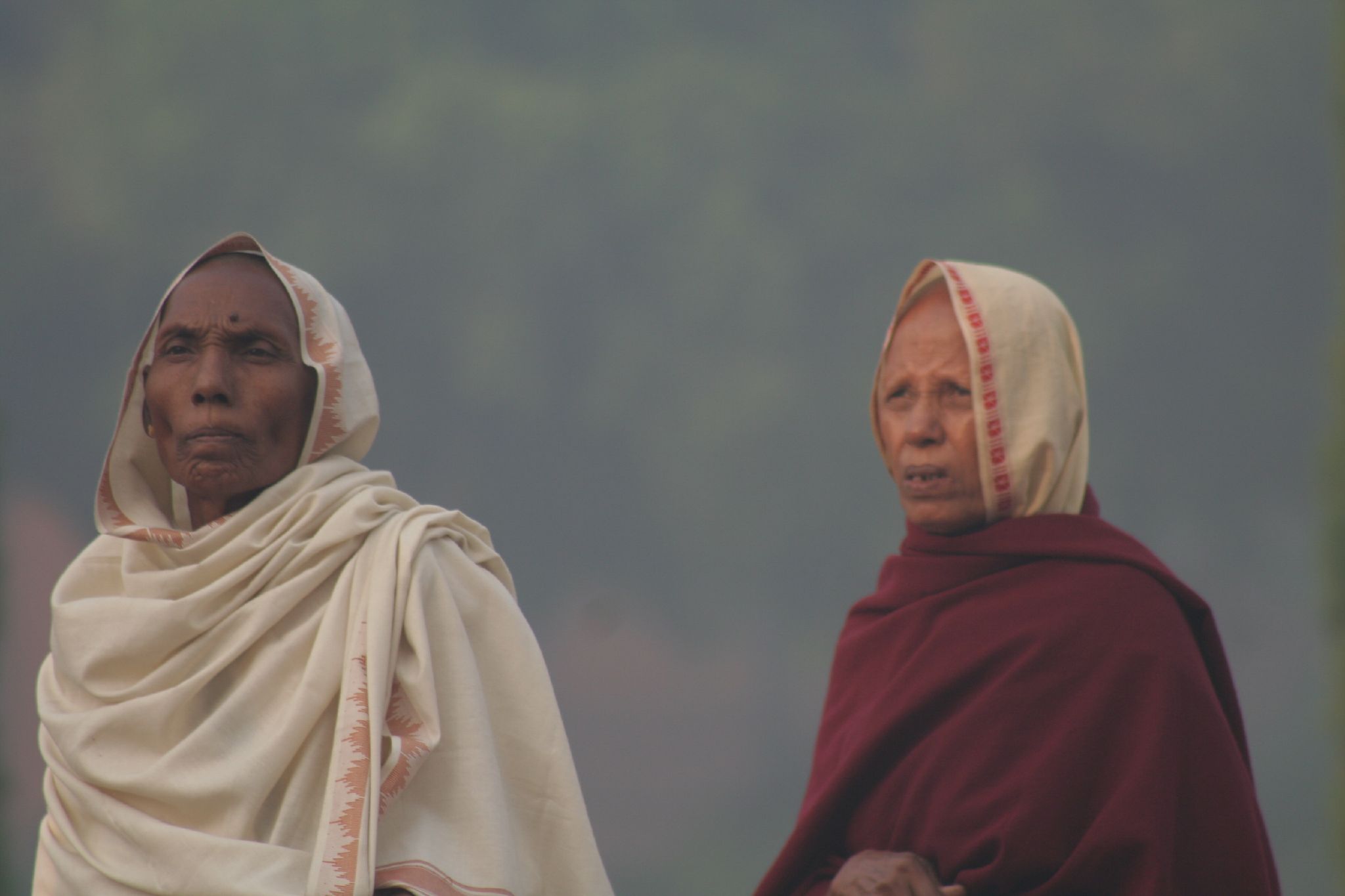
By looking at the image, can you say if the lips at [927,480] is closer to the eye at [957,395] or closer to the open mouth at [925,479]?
the open mouth at [925,479]

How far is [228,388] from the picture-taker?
158 inches

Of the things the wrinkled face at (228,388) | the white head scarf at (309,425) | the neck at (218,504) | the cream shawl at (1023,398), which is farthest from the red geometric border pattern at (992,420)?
the neck at (218,504)

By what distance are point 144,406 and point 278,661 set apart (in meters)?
0.77

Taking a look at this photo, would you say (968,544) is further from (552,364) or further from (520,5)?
(520,5)

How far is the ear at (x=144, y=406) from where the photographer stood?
4207 mm

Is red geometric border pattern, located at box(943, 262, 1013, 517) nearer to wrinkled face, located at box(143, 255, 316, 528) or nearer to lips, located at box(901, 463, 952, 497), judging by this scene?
lips, located at box(901, 463, 952, 497)

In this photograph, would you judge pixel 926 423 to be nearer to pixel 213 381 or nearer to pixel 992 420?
pixel 992 420

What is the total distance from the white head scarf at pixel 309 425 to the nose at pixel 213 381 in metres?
0.17

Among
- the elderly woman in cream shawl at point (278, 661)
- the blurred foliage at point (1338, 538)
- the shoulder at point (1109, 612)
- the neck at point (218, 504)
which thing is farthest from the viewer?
the blurred foliage at point (1338, 538)

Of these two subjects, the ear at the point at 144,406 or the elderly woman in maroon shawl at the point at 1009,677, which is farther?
the ear at the point at 144,406

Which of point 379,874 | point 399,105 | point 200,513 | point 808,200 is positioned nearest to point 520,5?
point 399,105

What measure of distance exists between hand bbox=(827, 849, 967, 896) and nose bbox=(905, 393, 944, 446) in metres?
0.91

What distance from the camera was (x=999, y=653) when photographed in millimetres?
3959

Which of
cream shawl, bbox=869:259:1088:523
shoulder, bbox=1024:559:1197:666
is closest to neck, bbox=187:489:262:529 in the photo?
cream shawl, bbox=869:259:1088:523
